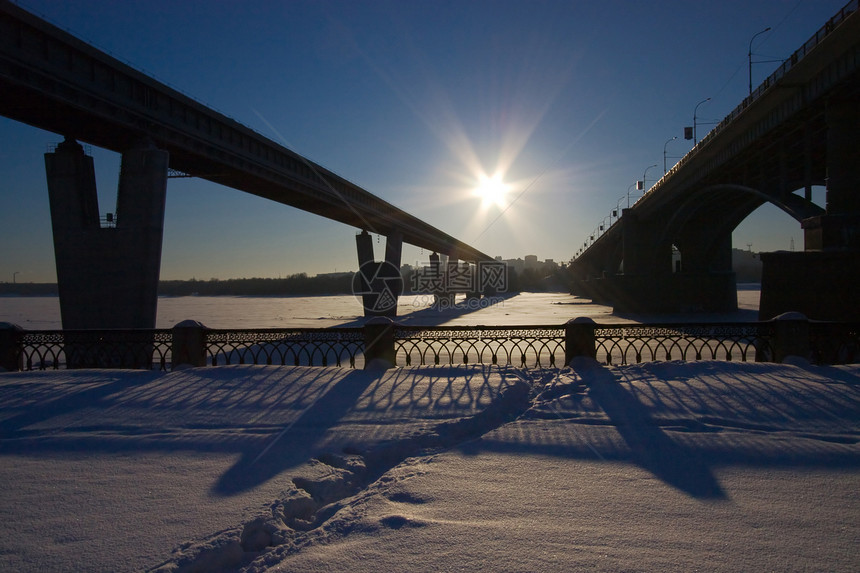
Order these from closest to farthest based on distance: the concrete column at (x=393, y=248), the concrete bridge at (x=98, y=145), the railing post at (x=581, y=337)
A: the railing post at (x=581, y=337)
the concrete bridge at (x=98, y=145)
the concrete column at (x=393, y=248)

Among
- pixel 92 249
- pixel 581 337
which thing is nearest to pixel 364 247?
pixel 92 249

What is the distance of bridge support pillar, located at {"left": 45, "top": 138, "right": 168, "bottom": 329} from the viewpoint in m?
18.7

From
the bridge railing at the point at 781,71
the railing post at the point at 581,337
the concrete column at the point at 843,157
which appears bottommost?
the railing post at the point at 581,337

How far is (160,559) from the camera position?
10.5ft

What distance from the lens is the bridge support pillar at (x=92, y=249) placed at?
61.5 feet

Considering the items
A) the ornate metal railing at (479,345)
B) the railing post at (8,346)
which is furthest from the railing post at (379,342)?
the railing post at (8,346)

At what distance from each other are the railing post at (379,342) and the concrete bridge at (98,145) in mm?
14314

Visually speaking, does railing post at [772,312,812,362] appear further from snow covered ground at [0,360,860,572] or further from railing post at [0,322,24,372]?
railing post at [0,322,24,372]

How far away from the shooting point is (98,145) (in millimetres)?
20562

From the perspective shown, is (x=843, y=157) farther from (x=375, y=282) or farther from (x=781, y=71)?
(x=375, y=282)

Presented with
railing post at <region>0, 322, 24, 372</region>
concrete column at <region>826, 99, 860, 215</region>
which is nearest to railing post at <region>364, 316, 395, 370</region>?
railing post at <region>0, 322, 24, 372</region>

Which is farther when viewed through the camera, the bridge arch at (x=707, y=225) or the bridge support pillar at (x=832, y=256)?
the bridge arch at (x=707, y=225)

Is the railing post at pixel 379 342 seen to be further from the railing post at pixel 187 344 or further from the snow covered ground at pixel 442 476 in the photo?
the railing post at pixel 187 344

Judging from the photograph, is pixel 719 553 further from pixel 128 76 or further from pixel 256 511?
pixel 128 76
